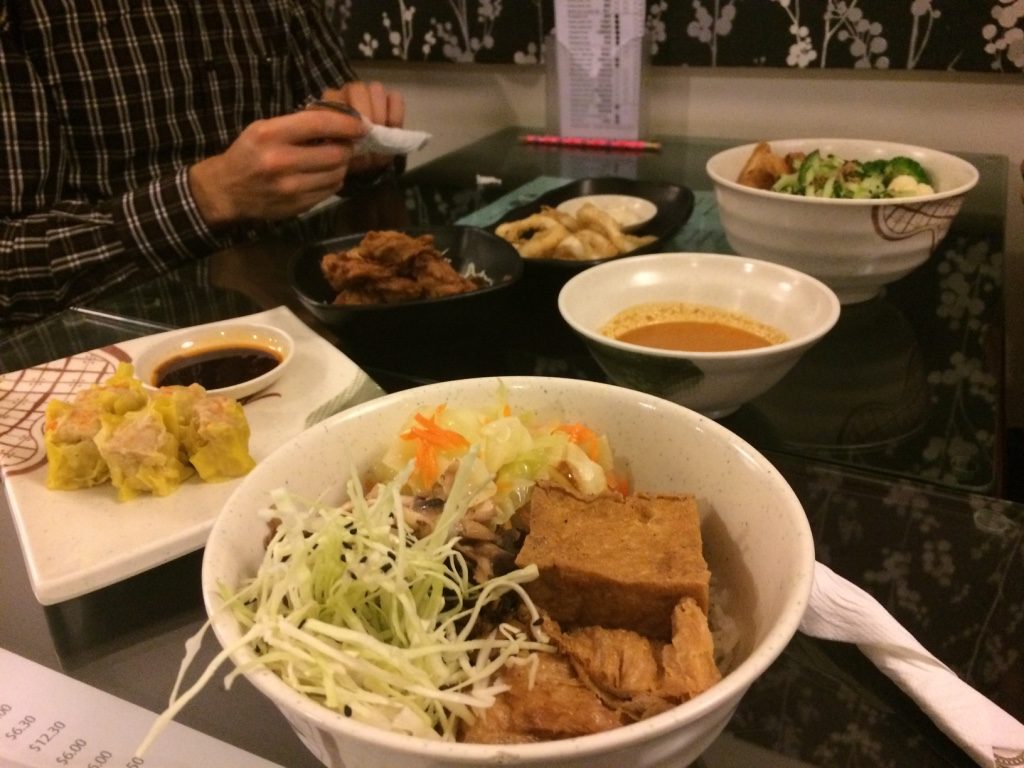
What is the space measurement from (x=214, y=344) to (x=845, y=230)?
1058 millimetres

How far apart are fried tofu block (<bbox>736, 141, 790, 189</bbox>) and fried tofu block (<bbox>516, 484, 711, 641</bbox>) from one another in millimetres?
1037

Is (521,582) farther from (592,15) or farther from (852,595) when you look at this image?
(592,15)

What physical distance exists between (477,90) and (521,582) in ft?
8.14

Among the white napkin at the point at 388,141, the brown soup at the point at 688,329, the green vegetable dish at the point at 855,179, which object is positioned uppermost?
the white napkin at the point at 388,141

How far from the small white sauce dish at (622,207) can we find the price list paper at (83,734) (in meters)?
1.28

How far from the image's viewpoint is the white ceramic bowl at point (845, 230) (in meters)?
1.27

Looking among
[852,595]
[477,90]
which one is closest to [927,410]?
[852,595]

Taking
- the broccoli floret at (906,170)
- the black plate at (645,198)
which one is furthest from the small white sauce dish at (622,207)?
the broccoli floret at (906,170)

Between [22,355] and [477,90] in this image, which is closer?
[22,355]

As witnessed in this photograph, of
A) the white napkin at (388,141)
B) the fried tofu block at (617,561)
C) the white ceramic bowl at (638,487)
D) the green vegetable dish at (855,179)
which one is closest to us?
the white ceramic bowl at (638,487)

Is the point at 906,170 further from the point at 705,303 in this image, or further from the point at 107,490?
the point at 107,490

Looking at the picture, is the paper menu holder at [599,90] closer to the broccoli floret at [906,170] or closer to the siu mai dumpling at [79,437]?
the broccoli floret at [906,170]

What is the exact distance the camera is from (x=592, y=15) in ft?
7.45

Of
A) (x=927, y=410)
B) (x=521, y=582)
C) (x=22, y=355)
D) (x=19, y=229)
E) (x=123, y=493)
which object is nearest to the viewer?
(x=521, y=582)
